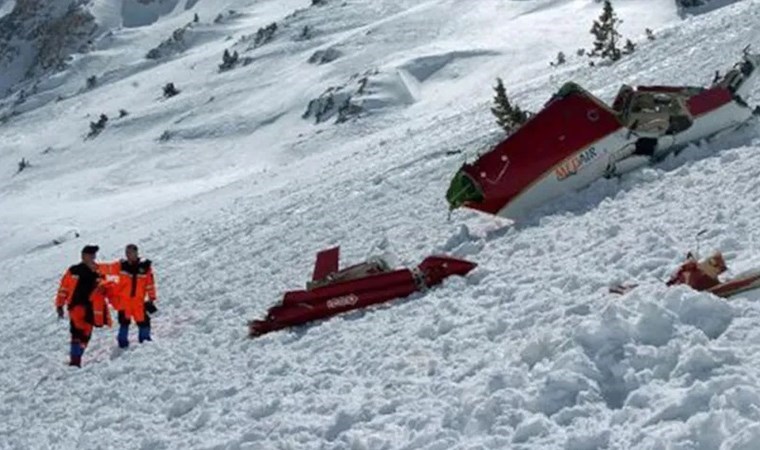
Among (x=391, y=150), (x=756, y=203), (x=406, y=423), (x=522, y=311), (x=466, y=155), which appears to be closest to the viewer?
(x=406, y=423)

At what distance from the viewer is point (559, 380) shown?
23.9ft

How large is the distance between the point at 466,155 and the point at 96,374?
10441 mm

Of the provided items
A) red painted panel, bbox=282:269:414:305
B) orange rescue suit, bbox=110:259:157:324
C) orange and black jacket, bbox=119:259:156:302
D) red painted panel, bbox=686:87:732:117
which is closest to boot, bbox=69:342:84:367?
orange rescue suit, bbox=110:259:157:324

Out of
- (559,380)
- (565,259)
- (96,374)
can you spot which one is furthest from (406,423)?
(96,374)

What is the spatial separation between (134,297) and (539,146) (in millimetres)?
6197

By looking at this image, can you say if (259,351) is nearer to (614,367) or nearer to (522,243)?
(522,243)

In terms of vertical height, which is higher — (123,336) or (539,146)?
(539,146)

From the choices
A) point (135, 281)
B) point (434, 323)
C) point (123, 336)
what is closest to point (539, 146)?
point (434, 323)

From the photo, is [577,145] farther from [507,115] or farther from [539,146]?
[507,115]

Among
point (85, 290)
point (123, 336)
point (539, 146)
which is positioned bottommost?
point (123, 336)

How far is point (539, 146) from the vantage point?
45.0ft

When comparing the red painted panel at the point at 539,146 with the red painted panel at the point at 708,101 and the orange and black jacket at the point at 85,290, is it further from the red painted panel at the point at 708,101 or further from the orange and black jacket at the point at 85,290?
the orange and black jacket at the point at 85,290

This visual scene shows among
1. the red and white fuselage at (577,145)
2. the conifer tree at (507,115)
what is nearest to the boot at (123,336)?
the red and white fuselage at (577,145)

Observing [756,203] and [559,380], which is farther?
[756,203]
